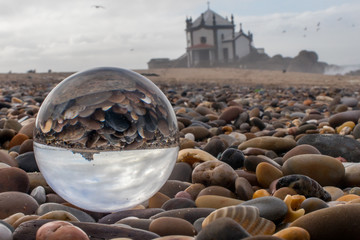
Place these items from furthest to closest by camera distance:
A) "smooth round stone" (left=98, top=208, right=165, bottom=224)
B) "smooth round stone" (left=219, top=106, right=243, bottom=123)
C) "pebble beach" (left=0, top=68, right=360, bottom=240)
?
1. "smooth round stone" (left=219, top=106, right=243, bottom=123)
2. "smooth round stone" (left=98, top=208, right=165, bottom=224)
3. "pebble beach" (left=0, top=68, right=360, bottom=240)

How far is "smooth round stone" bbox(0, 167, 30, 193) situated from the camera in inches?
108

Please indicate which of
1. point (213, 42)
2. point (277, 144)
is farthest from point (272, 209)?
point (213, 42)

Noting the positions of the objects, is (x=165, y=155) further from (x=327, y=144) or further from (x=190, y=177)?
(x=327, y=144)

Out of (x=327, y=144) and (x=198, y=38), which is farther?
(x=198, y=38)

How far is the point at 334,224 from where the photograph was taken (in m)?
1.80

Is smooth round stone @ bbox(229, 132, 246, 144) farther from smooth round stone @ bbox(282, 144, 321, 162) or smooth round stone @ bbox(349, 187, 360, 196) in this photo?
smooth round stone @ bbox(349, 187, 360, 196)

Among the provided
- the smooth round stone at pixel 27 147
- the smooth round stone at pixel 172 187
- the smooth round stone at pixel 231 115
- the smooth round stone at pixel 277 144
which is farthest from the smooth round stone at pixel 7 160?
the smooth round stone at pixel 231 115

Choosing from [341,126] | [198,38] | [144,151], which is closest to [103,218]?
[144,151]

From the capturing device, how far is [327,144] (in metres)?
3.87

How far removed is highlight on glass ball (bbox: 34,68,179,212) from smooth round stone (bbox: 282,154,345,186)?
3.34 feet

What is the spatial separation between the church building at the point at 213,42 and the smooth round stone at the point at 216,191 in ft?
198

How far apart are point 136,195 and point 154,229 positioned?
322 mm

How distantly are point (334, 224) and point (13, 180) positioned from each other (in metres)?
1.89

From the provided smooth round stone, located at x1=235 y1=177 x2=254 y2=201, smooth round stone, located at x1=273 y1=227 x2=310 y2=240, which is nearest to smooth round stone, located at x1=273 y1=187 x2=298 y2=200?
smooth round stone, located at x1=235 y1=177 x2=254 y2=201
